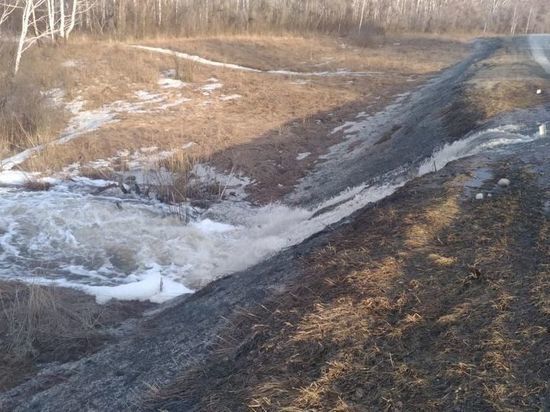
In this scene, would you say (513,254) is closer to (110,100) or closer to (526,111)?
(526,111)

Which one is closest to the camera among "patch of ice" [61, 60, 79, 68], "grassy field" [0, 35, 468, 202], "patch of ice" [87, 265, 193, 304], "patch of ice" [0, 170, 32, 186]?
"patch of ice" [87, 265, 193, 304]

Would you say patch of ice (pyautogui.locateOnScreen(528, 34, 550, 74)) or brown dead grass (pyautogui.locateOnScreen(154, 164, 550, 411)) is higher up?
patch of ice (pyautogui.locateOnScreen(528, 34, 550, 74))

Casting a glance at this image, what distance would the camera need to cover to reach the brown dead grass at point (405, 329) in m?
3.56

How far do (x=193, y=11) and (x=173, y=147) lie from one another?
18.8 meters

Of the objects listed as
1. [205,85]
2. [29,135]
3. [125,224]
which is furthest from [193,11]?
[125,224]

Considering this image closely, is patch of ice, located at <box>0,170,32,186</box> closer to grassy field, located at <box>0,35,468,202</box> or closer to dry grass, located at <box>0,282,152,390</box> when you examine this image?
grassy field, located at <box>0,35,468,202</box>

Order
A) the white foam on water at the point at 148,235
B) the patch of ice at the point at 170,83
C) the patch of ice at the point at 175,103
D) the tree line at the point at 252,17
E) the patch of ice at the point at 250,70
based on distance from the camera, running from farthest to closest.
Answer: the tree line at the point at 252,17 → the patch of ice at the point at 250,70 → the patch of ice at the point at 170,83 → the patch of ice at the point at 175,103 → the white foam on water at the point at 148,235

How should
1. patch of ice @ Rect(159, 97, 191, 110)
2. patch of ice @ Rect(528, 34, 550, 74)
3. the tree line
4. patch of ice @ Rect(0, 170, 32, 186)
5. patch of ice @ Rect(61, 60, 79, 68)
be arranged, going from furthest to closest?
1. the tree line
2. patch of ice @ Rect(61, 60, 79, 68)
3. patch of ice @ Rect(159, 97, 191, 110)
4. patch of ice @ Rect(528, 34, 550, 74)
5. patch of ice @ Rect(0, 170, 32, 186)

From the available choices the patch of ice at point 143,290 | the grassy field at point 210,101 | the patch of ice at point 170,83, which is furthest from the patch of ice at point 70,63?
the patch of ice at point 143,290

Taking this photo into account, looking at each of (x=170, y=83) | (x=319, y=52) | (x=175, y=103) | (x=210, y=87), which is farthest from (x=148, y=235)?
(x=319, y=52)

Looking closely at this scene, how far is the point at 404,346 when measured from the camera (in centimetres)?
Answer: 398

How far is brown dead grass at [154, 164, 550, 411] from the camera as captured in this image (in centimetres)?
356

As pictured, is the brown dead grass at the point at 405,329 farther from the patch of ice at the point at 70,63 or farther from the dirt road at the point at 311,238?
the patch of ice at the point at 70,63

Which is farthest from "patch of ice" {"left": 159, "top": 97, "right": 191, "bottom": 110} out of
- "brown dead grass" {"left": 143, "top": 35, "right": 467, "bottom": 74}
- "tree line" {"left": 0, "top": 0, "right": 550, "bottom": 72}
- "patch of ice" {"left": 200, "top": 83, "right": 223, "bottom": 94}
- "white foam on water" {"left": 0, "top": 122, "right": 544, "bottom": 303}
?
"white foam on water" {"left": 0, "top": 122, "right": 544, "bottom": 303}
